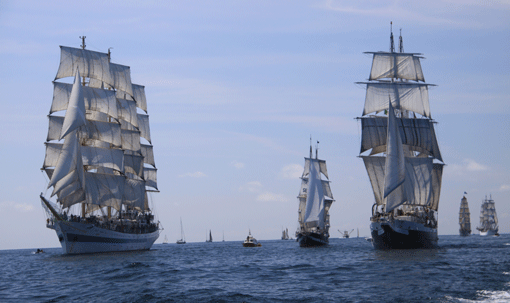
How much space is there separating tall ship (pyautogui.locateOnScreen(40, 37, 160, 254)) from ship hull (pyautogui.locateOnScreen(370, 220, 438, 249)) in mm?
39964

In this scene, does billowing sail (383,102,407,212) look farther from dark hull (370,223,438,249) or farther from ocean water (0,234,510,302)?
ocean water (0,234,510,302)

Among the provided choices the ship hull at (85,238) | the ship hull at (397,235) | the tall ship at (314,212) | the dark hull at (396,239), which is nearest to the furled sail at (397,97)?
the tall ship at (314,212)

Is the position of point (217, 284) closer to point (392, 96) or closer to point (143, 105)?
point (392, 96)

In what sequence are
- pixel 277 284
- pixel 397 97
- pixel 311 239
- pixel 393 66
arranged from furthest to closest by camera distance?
pixel 311 239, pixel 393 66, pixel 397 97, pixel 277 284

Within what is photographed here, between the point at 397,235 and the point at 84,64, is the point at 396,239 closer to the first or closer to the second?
the point at 397,235

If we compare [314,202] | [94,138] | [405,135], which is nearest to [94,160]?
[94,138]

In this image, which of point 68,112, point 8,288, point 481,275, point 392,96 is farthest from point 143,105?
point 481,275

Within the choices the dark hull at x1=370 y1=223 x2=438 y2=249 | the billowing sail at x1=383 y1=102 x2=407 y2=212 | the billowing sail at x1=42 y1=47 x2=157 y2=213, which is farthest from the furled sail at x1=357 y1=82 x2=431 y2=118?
the billowing sail at x1=42 y1=47 x2=157 y2=213

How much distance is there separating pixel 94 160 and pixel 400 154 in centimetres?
4698

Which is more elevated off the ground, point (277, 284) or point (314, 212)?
point (314, 212)

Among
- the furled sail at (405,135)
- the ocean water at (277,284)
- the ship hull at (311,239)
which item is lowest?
the ship hull at (311,239)

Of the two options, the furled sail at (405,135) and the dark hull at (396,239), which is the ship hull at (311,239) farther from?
the dark hull at (396,239)

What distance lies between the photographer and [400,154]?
7038 cm

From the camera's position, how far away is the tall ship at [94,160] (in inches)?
2904
